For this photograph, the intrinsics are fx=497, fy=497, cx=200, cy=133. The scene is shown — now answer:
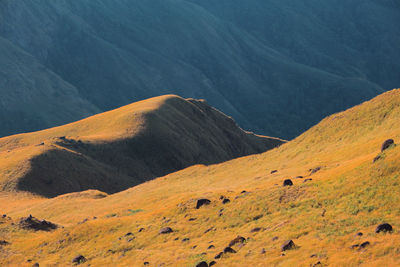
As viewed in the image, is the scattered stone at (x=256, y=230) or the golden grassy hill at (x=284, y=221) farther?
the scattered stone at (x=256, y=230)

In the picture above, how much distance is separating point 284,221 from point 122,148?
10046 cm

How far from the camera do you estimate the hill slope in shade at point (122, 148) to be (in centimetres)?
10325

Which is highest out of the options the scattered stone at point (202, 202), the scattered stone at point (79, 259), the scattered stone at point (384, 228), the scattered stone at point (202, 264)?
the scattered stone at point (384, 228)

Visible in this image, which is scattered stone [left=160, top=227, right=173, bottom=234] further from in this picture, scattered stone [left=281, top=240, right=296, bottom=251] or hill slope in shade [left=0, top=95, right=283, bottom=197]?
hill slope in shade [left=0, top=95, right=283, bottom=197]

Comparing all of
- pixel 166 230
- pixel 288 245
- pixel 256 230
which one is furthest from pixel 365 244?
pixel 166 230

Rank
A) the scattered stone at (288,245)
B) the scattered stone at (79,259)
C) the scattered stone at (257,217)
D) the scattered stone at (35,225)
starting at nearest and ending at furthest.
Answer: the scattered stone at (288,245)
the scattered stone at (257,217)
the scattered stone at (79,259)
the scattered stone at (35,225)

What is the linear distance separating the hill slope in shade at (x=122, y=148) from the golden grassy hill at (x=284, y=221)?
46.2 meters

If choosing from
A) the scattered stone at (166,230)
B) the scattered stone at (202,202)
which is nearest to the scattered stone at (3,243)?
the scattered stone at (166,230)

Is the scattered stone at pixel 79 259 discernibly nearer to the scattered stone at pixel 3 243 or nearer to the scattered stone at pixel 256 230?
the scattered stone at pixel 3 243

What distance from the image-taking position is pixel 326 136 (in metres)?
59.5

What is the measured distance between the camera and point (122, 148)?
126812mm

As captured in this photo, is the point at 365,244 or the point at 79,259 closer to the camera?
the point at 365,244

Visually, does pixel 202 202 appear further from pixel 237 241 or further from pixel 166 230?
pixel 237 241

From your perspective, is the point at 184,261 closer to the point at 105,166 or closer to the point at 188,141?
the point at 105,166
